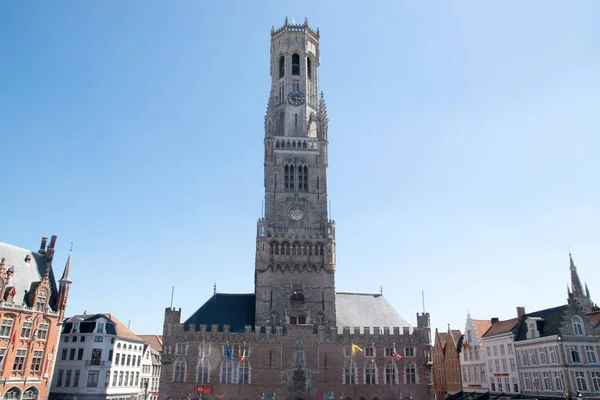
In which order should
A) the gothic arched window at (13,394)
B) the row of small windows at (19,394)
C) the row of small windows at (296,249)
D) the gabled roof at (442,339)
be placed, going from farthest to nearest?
the gabled roof at (442,339) → the row of small windows at (296,249) → the row of small windows at (19,394) → the gothic arched window at (13,394)

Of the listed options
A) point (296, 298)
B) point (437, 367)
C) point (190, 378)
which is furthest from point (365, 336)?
point (437, 367)

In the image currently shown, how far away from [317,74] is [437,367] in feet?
168

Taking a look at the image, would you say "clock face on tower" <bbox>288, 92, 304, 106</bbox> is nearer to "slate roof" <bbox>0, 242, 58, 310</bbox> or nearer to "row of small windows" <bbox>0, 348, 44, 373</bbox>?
"slate roof" <bbox>0, 242, 58, 310</bbox>

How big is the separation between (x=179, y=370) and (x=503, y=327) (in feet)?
133

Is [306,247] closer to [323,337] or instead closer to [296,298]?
[296,298]

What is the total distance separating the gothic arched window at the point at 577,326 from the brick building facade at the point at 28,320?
57629 millimetres

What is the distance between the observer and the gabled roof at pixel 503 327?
57.4m

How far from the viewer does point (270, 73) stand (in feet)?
249

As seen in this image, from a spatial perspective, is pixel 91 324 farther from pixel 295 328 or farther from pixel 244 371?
pixel 295 328

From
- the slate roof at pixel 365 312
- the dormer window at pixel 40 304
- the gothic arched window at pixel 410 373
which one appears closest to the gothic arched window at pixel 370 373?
the gothic arched window at pixel 410 373

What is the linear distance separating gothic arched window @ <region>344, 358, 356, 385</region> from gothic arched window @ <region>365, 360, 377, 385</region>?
154 centimetres

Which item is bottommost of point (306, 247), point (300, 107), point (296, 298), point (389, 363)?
point (389, 363)

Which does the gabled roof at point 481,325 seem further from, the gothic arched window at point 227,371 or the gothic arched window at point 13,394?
the gothic arched window at point 13,394

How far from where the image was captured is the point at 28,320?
50625 millimetres
